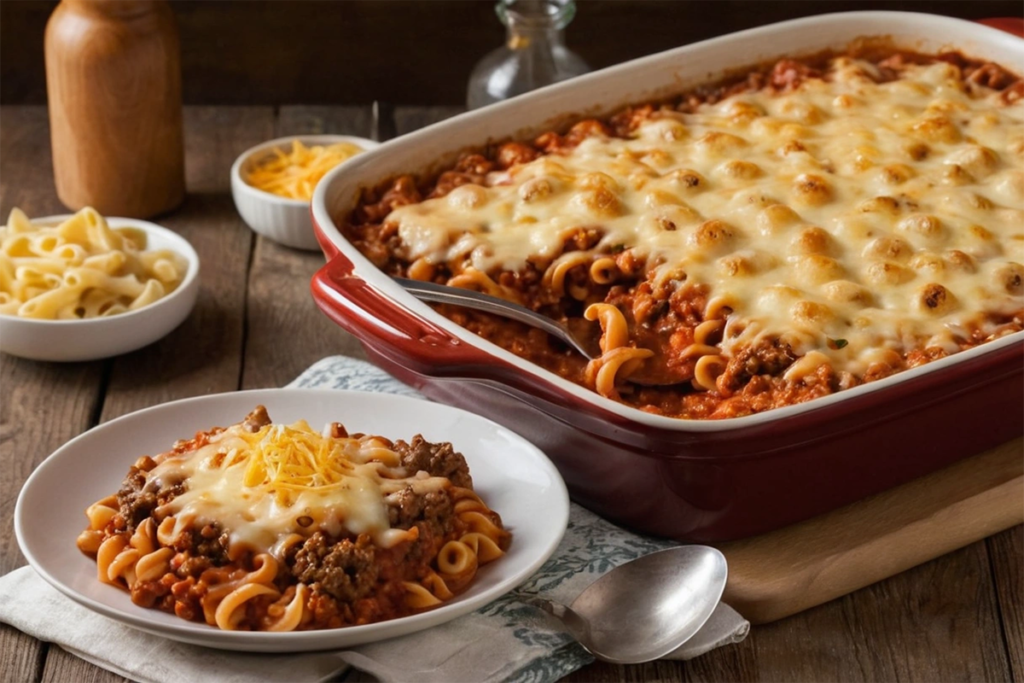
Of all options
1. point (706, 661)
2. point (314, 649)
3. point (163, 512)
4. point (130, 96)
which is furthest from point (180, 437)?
point (130, 96)

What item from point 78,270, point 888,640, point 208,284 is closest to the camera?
point 888,640

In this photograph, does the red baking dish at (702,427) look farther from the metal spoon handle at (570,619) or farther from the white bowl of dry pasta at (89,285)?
the white bowl of dry pasta at (89,285)

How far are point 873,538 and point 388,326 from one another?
0.88 m

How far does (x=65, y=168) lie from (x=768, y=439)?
227 centimetres

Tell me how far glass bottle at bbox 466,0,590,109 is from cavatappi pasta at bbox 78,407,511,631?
1971 millimetres

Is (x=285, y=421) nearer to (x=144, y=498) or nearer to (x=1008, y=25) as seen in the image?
(x=144, y=498)

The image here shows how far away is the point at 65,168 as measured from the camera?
12.6ft

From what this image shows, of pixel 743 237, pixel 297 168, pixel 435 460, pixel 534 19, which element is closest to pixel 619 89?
pixel 534 19

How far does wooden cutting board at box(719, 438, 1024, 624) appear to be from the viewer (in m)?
2.39

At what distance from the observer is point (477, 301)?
272cm

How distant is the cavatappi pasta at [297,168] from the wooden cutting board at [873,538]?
1722 millimetres

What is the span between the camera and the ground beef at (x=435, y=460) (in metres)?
2.38

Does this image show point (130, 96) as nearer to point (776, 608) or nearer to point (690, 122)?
point (690, 122)

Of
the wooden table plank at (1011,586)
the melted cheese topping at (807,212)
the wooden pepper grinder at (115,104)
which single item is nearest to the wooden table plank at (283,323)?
the wooden pepper grinder at (115,104)
